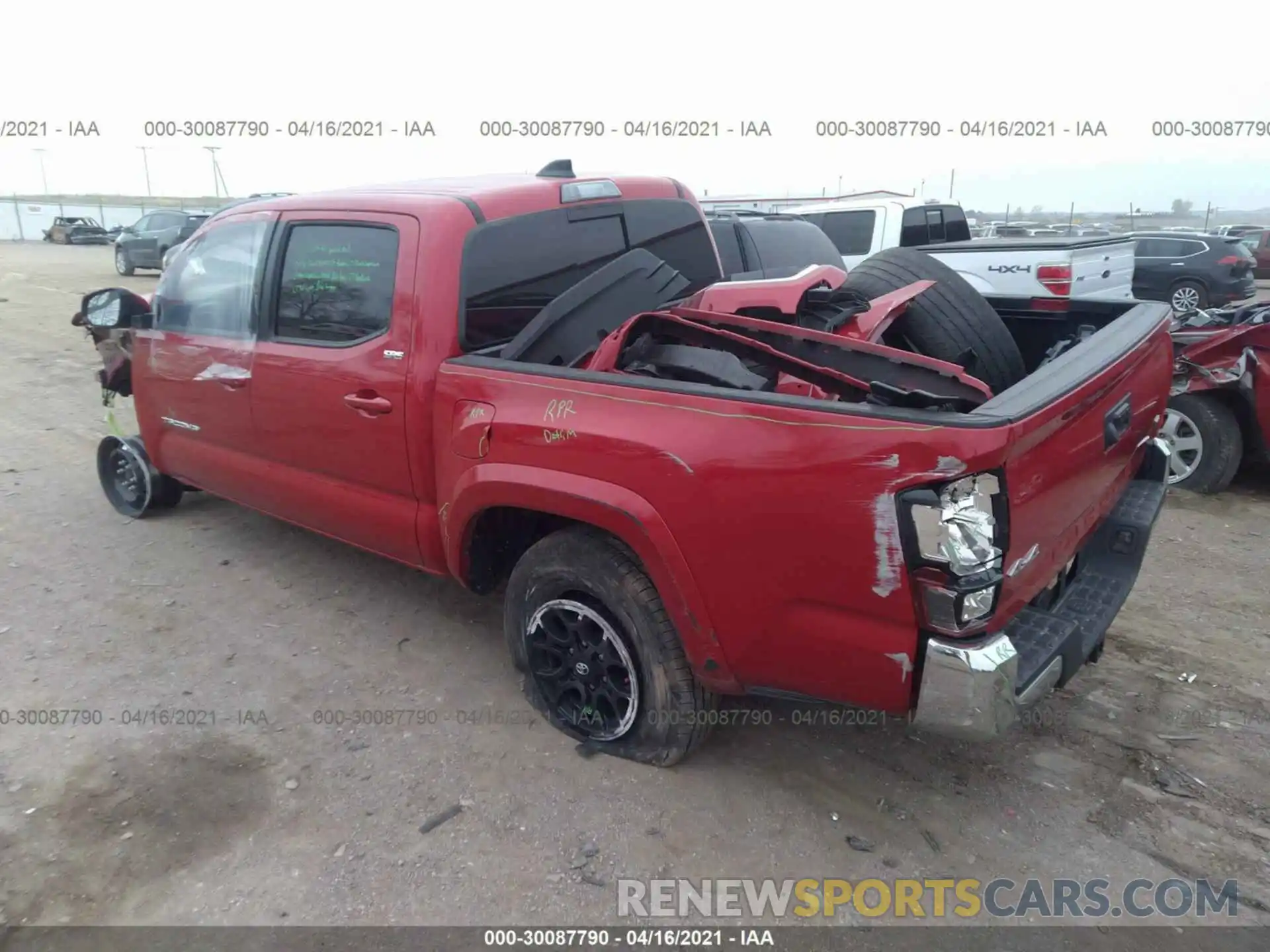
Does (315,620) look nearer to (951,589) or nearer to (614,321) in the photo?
(614,321)

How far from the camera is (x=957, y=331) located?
128 inches

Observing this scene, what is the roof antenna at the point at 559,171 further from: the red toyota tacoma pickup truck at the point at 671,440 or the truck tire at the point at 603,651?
the truck tire at the point at 603,651

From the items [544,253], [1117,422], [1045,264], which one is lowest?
[1117,422]

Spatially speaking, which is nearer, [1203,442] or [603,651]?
[603,651]

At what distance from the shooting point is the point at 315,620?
421 cm

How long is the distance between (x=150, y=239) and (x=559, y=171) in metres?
20.4

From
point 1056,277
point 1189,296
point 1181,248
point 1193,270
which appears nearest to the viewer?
point 1056,277

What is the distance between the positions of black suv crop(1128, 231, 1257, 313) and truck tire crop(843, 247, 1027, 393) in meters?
14.6

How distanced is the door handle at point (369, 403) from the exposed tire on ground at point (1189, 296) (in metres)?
16.3

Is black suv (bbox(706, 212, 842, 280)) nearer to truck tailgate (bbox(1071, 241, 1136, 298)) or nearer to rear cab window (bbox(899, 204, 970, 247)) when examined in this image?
truck tailgate (bbox(1071, 241, 1136, 298))

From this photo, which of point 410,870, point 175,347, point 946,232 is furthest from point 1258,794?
point 946,232

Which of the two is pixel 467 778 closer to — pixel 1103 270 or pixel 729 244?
pixel 729 244

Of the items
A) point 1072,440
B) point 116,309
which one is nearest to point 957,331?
point 1072,440

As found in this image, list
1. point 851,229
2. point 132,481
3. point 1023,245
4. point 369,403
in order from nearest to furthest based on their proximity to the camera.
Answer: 1. point 369,403
2. point 132,481
3. point 1023,245
4. point 851,229
